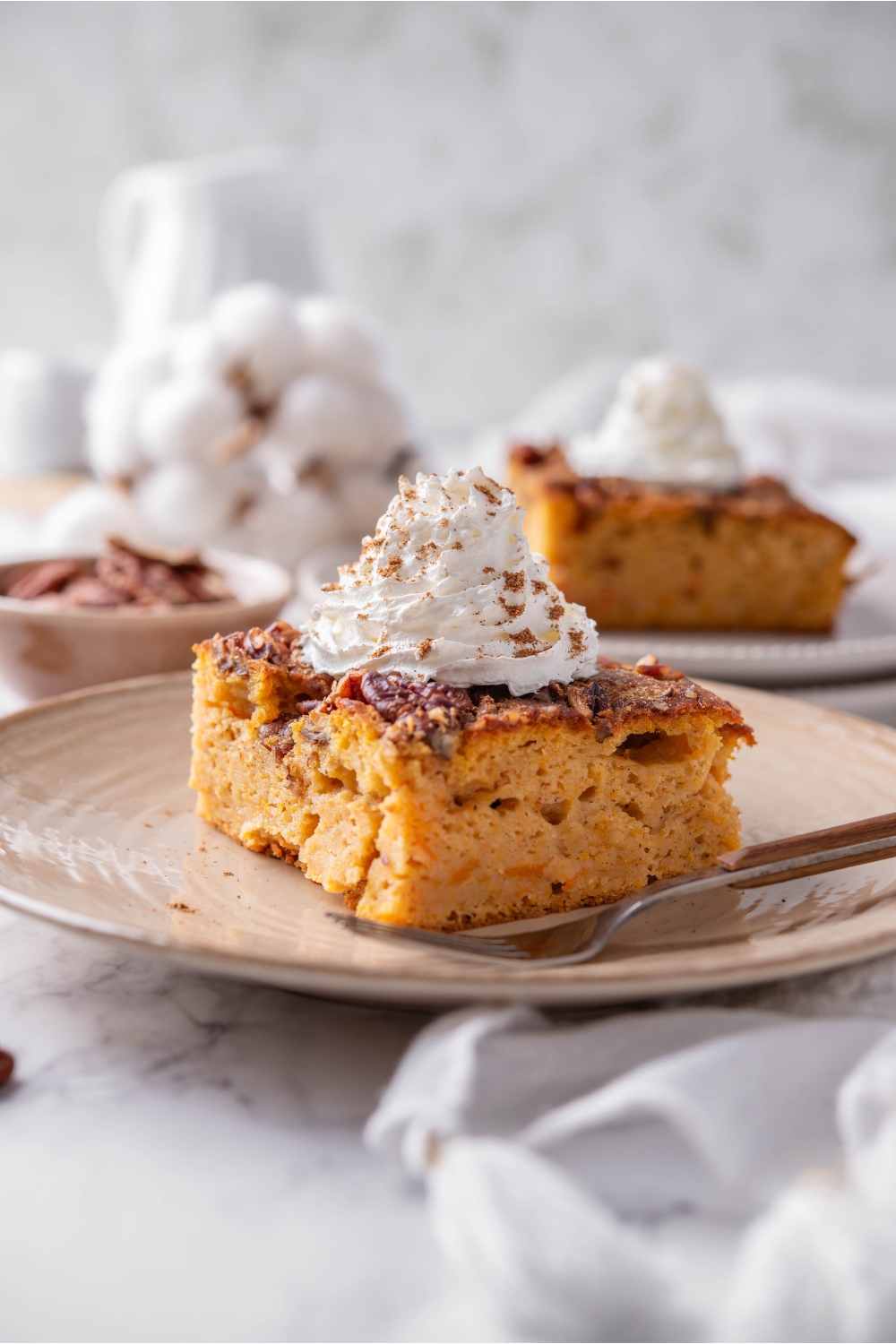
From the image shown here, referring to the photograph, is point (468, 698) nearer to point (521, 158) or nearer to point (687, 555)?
point (687, 555)

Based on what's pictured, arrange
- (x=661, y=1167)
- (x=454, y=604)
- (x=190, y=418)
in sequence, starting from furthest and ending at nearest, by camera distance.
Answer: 1. (x=190, y=418)
2. (x=454, y=604)
3. (x=661, y=1167)

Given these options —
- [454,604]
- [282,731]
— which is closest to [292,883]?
[282,731]

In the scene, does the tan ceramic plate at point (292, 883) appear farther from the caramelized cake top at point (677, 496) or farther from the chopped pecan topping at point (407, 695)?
the caramelized cake top at point (677, 496)

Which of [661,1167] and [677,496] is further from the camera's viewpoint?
[677,496]

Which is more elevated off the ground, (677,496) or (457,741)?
(677,496)

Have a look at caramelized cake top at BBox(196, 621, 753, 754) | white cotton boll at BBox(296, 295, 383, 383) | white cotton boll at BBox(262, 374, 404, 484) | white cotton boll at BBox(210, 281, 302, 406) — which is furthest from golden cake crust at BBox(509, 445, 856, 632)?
caramelized cake top at BBox(196, 621, 753, 754)

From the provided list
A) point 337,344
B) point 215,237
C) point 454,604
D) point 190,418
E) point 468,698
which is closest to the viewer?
point 468,698

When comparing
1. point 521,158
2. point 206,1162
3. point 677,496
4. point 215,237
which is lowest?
point 206,1162
